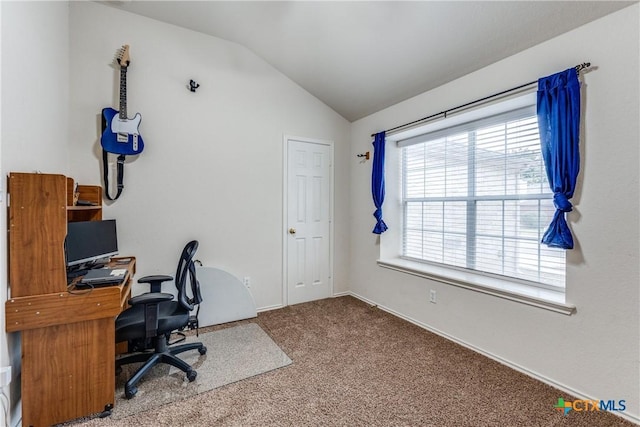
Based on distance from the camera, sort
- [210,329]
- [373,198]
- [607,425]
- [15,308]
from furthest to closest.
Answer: [373,198] → [210,329] → [607,425] → [15,308]

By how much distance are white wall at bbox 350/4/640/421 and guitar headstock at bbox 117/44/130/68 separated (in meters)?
3.16

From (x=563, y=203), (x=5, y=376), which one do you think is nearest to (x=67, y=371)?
(x=5, y=376)

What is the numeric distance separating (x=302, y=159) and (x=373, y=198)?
102 centimetres

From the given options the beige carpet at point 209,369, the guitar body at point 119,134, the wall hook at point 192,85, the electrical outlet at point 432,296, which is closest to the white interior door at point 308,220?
the beige carpet at point 209,369

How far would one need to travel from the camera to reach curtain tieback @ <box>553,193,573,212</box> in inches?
73.2

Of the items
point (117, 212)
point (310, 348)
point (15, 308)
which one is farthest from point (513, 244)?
point (117, 212)

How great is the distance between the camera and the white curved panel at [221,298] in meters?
2.94

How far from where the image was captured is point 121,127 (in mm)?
2551

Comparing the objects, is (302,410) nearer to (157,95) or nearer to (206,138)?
(206,138)

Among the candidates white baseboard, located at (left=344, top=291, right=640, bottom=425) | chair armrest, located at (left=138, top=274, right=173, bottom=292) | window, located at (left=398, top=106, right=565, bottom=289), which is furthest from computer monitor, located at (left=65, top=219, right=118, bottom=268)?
window, located at (left=398, top=106, right=565, bottom=289)

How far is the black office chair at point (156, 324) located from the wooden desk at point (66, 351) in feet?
0.44

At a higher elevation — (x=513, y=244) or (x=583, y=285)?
(x=513, y=244)

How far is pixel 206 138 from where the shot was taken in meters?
3.04

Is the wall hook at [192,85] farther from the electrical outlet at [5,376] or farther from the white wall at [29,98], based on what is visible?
the electrical outlet at [5,376]
